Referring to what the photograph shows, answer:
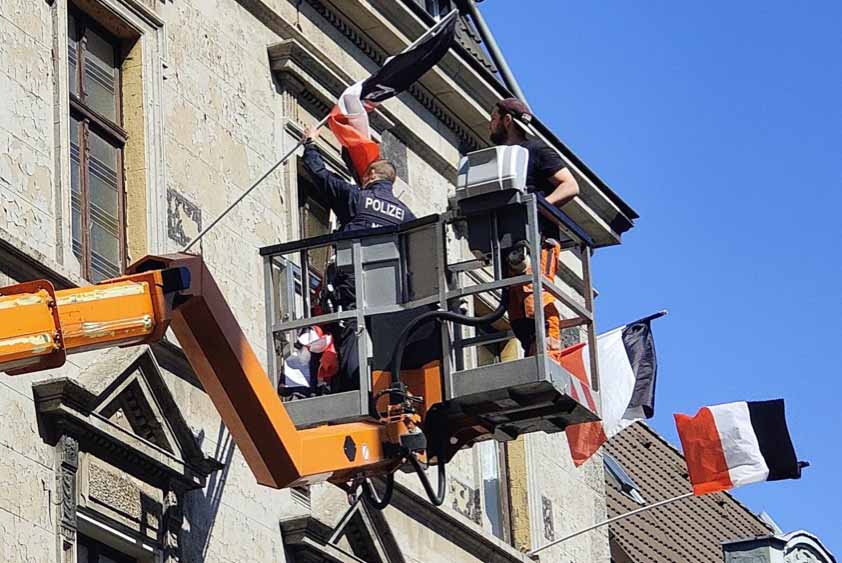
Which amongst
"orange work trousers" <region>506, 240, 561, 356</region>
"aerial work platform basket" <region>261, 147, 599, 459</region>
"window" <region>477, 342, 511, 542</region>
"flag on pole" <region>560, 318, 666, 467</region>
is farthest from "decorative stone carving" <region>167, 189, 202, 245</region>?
"window" <region>477, 342, 511, 542</region>

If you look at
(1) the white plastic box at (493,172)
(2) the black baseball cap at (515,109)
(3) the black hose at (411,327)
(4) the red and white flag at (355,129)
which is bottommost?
(3) the black hose at (411,327)

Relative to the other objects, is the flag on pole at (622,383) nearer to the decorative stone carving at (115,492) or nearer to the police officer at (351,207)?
the police officer at (351,207)

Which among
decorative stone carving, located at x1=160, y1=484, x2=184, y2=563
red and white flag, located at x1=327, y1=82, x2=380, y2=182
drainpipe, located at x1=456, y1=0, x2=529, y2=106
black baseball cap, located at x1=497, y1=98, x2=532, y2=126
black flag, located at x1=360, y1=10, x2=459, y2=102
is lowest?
decorative stone carving, located at x1=160, y1=484, x2=184, y2=563

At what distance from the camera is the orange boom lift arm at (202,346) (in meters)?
13.7

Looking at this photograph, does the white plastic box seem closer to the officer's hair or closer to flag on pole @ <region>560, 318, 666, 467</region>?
→ the officer's hair

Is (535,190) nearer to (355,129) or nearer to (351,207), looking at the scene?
(351,207)

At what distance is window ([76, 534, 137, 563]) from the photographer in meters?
17.2

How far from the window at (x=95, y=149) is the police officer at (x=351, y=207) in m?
1.47

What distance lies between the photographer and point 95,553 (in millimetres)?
17344

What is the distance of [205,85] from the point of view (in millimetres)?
19906

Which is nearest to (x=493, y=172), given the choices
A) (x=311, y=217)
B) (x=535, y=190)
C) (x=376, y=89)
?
(x=535, y=190)

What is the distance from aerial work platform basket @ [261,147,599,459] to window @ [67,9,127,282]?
1761 millimetres

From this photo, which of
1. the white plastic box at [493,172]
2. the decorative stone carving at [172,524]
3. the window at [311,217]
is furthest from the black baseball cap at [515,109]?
the window at [311,217]

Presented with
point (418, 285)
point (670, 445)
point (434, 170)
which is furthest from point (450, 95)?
point (670, 445)
